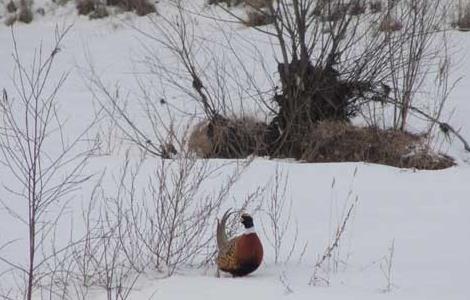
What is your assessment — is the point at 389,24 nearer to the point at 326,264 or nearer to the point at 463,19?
the point at 463,19

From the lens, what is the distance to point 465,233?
6.31 meters

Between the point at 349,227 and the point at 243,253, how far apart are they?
1.66 m

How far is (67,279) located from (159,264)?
0.56 m

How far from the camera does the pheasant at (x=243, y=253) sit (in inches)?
203

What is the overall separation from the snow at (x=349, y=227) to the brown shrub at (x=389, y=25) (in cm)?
122

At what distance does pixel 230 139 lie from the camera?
912 centimetres

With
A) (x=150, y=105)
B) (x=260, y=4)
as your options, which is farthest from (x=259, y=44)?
(x=150, y=105)

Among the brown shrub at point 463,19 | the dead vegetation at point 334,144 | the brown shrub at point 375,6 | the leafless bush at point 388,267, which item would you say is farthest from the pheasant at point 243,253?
the brown shrub at point 463,19

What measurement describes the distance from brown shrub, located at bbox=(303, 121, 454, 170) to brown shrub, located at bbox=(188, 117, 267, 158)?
0.50 metres

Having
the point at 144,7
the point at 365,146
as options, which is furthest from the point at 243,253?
the point at 144,7

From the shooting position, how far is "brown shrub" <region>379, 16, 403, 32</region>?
917cm

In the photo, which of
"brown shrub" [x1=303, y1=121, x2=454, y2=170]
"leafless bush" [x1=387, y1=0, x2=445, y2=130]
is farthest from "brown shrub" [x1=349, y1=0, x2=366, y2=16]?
"brown shrub" [x1=303, y1=121, x2=454, y2=170]

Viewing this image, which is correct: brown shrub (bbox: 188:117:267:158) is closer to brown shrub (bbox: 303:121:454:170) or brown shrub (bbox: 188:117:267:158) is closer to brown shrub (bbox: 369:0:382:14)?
brown shrub (bbox: 303:121:454:170)

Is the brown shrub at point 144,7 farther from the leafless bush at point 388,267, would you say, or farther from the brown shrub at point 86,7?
the leafless bush at point 388,267
